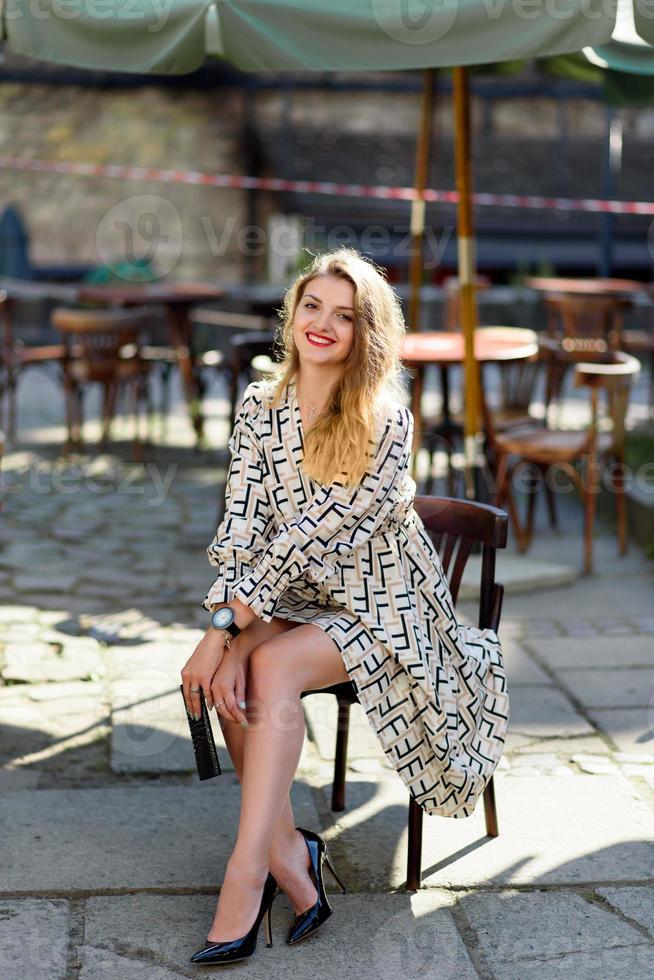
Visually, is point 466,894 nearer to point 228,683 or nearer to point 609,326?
point 228,683

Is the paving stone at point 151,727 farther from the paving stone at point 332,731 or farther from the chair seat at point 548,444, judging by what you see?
the chair seat at point 548,444

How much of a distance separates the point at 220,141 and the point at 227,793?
15.3m

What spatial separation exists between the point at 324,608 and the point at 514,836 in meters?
0.76

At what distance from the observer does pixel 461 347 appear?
6.11 m

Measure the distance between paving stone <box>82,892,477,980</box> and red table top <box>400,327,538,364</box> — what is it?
302 centimetres

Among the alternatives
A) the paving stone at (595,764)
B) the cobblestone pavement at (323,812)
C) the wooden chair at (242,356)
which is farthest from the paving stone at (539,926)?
the wooden chair at (242,356)

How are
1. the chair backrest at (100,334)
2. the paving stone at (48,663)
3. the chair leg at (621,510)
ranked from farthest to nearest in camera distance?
the chair backrest at (100,334) → the chair leg at (621,510) → the paving stone at (48,663)

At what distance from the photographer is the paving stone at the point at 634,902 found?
2.78m

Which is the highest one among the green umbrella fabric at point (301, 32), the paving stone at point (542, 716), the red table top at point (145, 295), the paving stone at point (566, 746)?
the green umbrella fabric at point (301, 32)

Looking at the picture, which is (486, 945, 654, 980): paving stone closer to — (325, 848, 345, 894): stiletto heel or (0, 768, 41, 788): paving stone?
(325, 848, 345, 894): stiletto heel

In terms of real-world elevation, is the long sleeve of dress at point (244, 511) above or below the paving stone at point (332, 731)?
above

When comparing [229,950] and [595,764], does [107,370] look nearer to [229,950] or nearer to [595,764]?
[595,764]

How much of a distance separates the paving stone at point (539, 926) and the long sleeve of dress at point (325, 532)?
2.56 feet

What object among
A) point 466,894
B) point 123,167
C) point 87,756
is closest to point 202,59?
point 87,756
